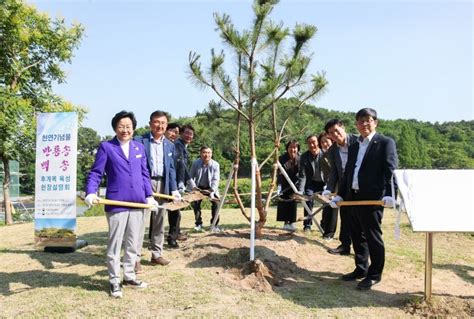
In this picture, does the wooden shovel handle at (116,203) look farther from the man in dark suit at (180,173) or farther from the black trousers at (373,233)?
the black trousers at (373,233)

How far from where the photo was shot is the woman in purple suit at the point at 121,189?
3.67 metres

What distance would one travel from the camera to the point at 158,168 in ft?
15.4

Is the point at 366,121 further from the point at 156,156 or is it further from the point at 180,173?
the point at 180,173

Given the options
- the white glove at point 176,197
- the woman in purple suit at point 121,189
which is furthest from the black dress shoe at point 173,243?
the woman in purple suit at point 121,189

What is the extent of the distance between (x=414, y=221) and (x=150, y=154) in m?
2.81

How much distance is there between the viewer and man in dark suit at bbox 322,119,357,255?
201 inches

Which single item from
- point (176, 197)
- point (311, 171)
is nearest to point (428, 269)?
point (176, 197)

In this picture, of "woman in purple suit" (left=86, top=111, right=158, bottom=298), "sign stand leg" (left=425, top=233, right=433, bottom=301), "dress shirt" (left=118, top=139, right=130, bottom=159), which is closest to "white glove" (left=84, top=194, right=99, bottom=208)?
"woman in purple suit" (left=86, top=111, right=158, bottom=298)

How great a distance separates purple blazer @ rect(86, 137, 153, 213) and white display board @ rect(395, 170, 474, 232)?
92.1 inches

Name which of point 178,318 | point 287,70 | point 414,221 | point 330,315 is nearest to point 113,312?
point 178,318

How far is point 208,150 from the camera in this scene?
6.98 m

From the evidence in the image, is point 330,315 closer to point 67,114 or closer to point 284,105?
point 284,105

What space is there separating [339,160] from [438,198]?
1894 mm

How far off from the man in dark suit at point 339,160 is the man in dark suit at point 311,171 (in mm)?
973
